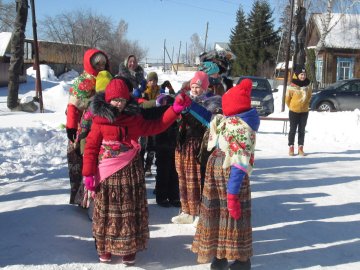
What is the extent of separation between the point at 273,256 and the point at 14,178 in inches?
184

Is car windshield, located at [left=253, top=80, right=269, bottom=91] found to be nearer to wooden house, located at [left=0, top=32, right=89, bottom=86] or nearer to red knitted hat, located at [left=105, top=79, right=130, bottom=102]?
red knitted hat, located at [left=105, top=79, right=130, bottom=102]

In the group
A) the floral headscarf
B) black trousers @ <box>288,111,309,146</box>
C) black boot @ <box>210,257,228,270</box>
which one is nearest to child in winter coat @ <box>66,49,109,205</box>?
the floral headscarf

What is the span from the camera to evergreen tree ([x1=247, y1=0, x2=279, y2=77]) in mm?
48750

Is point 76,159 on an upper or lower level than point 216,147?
lower

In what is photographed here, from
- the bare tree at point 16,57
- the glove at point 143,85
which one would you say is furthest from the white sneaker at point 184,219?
the bare tree at point 16,57

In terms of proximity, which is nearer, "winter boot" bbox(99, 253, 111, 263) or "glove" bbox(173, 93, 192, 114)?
"glove" bbox(173, 93, 192, 114)

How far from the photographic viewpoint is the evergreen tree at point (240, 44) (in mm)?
49312

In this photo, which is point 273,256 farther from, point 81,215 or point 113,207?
point 81,215

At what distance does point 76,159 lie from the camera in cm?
534

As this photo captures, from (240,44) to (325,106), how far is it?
3280 centimetres

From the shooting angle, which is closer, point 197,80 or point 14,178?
point 197,80

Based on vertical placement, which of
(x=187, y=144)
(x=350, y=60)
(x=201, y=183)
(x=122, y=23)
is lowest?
(x=201, y=183)

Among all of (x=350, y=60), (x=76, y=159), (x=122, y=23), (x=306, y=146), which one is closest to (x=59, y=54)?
(x=122, y=23)

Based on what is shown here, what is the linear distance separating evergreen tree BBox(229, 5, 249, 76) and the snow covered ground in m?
40.1
